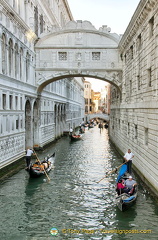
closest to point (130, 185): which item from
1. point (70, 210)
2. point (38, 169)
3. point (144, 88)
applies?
point (70, 210)

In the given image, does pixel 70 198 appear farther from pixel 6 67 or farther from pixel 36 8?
pixel 36 8

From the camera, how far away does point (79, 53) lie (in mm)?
16219

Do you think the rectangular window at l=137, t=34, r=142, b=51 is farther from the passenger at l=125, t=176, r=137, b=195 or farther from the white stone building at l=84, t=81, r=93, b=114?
the white stone building at l=84, t=81, r=93, b=114

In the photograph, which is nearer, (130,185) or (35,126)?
(130,185)

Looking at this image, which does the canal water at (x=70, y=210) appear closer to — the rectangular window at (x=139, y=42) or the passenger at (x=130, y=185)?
the passenger at (x=130, y=185)

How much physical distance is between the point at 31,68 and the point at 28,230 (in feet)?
35.7

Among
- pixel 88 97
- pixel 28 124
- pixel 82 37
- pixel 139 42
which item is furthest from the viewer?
pixel 88 97

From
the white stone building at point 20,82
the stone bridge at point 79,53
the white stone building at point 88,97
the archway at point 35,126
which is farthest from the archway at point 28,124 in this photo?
the white stone building at point 88,97

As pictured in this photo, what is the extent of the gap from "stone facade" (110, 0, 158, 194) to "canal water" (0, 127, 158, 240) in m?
1.08

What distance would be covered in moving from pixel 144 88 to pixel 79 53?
21.9ft

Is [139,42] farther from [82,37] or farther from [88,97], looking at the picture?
[88,97]

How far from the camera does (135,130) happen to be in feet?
40.4

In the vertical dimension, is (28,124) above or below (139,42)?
below

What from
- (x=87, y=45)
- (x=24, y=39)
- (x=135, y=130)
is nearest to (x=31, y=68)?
(x=24, y=39)
